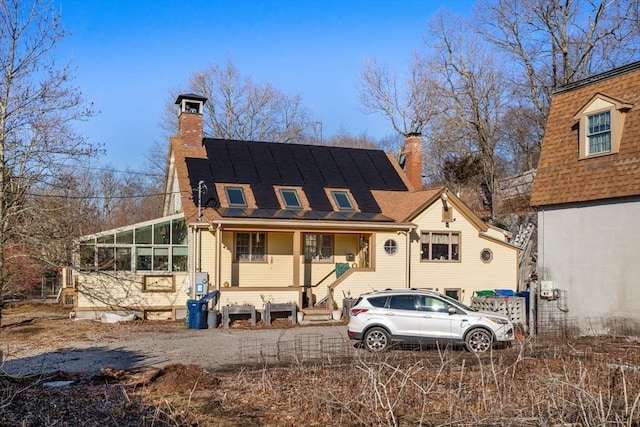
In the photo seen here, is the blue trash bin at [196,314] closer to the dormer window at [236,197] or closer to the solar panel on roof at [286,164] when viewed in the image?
the dormer window at [236,197]

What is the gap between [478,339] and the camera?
A: 50.2 ft

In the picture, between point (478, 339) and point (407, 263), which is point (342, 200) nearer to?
point (407, 263)

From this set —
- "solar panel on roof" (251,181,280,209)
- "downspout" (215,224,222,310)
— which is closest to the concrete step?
"downspout" (215,224,222,310)

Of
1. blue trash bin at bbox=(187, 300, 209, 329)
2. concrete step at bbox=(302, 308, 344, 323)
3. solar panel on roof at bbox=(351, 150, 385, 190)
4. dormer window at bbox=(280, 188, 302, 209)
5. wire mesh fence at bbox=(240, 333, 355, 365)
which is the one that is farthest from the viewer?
solar panel on roof at bbox=(351, 150, 385, 190)

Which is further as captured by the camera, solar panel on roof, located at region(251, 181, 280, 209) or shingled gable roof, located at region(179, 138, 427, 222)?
solar panel on roof, located at region(251, 181, 280, 209)

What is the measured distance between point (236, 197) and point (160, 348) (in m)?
9.33

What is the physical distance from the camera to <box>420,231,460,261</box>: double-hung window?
1014 inches

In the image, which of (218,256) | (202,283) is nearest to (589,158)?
(218,256)

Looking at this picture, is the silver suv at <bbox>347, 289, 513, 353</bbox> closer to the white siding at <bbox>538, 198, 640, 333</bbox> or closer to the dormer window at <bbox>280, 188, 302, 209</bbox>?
the white siding at <bbox>538, 198, 640, 333</bbox>

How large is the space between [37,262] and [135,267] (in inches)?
146

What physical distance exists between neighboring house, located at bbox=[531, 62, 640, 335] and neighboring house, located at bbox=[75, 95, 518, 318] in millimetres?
6782

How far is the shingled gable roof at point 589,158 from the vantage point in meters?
16.6

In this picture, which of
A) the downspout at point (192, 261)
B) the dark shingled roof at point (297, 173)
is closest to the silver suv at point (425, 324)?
the dark shingled roof at point (297, 173)

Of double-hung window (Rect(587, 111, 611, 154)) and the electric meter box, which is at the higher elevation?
double-hung window (Rect(587, 111, 611, 154))
